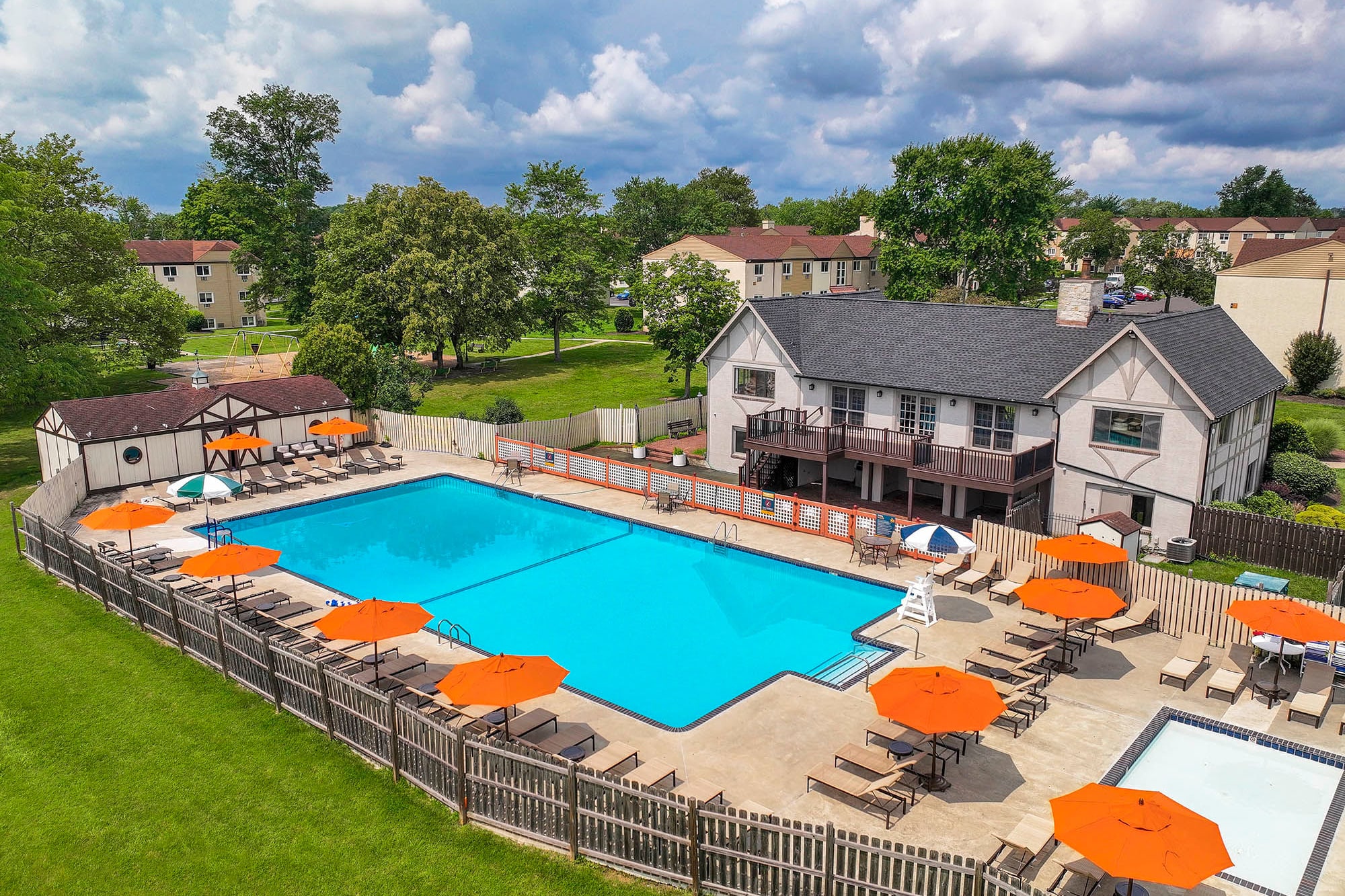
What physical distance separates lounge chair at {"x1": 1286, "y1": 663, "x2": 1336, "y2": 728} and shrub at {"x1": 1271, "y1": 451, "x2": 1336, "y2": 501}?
1446 cm

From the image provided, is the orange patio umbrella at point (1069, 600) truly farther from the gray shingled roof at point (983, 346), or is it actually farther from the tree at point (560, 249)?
the tree at point (560, 249)

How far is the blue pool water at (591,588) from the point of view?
1969cm

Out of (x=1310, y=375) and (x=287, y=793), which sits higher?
(x=1310, y=375)

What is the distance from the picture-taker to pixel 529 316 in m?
57.1

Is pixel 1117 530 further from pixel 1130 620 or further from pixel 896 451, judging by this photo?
pixel 896 451

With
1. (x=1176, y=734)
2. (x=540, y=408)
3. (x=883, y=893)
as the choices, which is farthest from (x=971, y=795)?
(x=540, y=408)

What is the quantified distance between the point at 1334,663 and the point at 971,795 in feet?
29.4

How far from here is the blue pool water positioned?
19688mm

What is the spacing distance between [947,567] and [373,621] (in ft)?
48.4

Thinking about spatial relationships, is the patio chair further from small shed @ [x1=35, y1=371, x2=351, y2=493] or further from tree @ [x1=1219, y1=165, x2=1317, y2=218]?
tree @ [x1=1219, y1=165, x2=1317, y2=218]

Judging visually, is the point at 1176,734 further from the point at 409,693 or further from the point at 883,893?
the point at 409,693

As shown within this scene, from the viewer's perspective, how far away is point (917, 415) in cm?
3023

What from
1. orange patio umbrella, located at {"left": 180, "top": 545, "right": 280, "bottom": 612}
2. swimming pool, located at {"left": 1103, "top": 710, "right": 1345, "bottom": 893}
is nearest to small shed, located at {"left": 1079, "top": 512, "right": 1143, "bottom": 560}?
swimming pool, located at {"left": 1103, "top": 710, "right": 1345, "bottom": 893}

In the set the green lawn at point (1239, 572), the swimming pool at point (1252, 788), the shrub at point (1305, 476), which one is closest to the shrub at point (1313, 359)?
the shrub at point (1305, 476)
